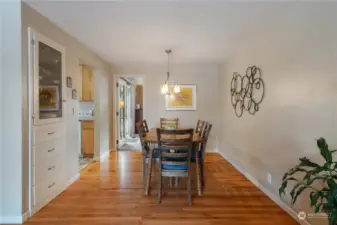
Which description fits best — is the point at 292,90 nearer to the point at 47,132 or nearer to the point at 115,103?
the point at 47,132

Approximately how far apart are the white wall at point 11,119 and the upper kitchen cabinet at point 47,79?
0.65ft

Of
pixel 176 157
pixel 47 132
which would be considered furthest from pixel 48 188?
pixel 176 157

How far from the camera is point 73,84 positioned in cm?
374

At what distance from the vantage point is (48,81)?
118 inches

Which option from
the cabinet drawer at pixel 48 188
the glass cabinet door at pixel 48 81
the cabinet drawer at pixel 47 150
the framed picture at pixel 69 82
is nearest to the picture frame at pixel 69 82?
the framed picture at pixel 69 82

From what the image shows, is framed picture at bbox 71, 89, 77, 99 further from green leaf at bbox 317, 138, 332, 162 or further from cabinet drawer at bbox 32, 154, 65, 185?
green leaf at bbox 317, 138, 332, 162

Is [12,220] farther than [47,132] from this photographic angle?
No

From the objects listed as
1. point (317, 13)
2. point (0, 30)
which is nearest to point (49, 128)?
point (0, 30)

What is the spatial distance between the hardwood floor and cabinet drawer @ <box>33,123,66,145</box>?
2.73 ft

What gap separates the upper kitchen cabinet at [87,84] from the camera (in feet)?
17.9

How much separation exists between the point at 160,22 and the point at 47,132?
2.02 metres

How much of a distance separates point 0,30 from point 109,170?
284cm

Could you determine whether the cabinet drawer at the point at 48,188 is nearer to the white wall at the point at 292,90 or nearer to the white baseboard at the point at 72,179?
the white baseboard at the point at 72,179

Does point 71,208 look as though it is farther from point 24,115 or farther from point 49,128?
point 24,115
